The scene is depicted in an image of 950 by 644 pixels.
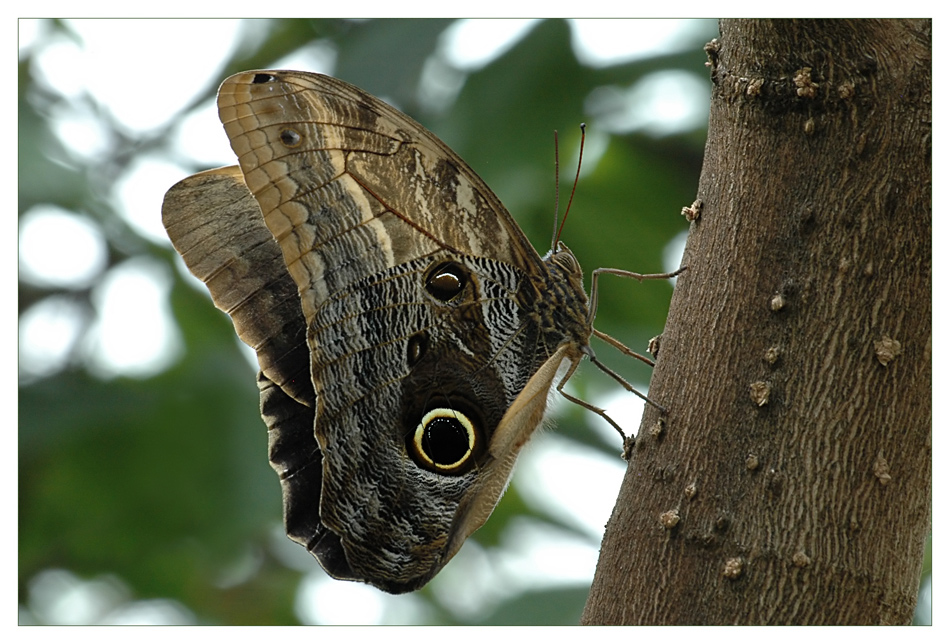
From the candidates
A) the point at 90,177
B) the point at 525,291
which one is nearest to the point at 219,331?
the point at 90,177

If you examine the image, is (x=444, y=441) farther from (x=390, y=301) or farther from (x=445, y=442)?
(x=390, y=301)

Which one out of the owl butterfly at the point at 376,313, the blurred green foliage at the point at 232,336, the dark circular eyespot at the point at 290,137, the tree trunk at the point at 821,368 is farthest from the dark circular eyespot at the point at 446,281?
the blurred green foliage at the point at 232,336

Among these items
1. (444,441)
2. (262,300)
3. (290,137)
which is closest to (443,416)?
(444,441)

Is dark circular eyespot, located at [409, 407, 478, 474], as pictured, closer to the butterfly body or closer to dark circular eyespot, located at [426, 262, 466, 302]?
the butterfly body

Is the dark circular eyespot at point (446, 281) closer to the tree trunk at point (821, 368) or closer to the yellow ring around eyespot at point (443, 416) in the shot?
the yellow ring around eyespot at point (443, 416)

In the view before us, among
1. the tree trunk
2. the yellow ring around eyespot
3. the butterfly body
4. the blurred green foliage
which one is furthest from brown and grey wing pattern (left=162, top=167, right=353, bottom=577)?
the blurred green foliage

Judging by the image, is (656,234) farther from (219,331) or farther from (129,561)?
(129,561)
